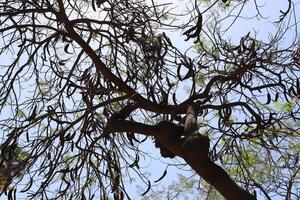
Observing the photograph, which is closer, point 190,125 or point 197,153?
point 197,153

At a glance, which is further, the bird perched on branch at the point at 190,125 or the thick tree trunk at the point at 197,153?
the bird perched on branch at the point at 190,125

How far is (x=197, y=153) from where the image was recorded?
2.20 meters

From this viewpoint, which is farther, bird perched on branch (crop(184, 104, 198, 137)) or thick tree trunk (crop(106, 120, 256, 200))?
bird perched on branch (crop(184, 104, 198, 137))

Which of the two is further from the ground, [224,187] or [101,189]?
[101,189]

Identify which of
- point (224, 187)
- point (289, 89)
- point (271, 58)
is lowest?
point (224, 187)

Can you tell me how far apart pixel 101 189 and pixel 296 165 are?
66.6 inches

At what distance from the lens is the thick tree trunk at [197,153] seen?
6.79 feet

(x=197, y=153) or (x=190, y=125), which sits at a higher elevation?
(x=190, y=125)

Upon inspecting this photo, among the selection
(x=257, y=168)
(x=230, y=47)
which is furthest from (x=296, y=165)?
(x=230, y=47)

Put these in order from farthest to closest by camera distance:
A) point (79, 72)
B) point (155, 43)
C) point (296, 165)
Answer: point (79, 72)
point (296, 165)
point (155, 43)

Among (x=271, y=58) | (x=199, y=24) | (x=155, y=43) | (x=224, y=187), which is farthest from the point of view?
(x=271, y=58)

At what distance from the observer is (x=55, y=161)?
11.9 ft

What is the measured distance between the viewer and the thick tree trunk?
6.79ft

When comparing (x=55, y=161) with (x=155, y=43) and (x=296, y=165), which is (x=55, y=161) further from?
(x=296, y=165)
